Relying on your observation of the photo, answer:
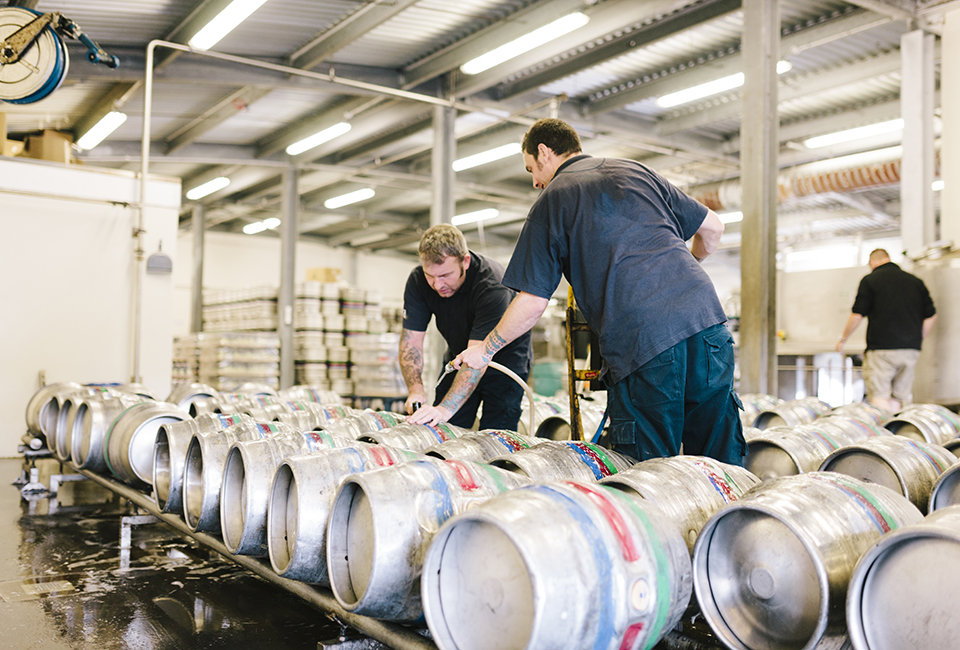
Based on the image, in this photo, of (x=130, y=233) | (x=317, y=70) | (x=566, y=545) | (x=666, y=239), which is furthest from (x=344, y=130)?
(x=566, y=545)

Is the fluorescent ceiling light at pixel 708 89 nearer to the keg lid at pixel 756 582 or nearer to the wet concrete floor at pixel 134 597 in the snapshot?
the wet concrete floor at pixel 134 597

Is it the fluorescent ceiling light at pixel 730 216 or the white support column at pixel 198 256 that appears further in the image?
the white support column at pixel 198 256

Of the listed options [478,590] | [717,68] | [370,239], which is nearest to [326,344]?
[717,68]

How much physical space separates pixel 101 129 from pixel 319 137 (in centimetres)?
302

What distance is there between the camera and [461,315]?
13.8 ft

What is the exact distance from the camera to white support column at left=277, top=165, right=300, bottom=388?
41.8 ft

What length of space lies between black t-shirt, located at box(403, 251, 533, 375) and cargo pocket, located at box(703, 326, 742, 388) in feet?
4.91

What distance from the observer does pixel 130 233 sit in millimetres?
8094

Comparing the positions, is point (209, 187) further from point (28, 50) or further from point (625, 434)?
point (625, 434)

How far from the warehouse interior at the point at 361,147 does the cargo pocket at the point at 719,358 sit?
90 cm

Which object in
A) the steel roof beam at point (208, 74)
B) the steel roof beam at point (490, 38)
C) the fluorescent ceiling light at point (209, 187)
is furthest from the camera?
the fluorescent ceiling light at point (209, 187)

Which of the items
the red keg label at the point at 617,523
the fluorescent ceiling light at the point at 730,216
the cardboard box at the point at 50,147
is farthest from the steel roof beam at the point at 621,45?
the red keg label at the point at 617,523

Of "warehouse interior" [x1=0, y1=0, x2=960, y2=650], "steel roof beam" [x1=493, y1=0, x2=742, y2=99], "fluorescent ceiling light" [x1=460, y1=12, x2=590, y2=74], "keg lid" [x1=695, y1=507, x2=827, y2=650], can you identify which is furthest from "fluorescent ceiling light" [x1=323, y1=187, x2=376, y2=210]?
"keg lid" [x1=695, y1=507, x2=827, y2=650]

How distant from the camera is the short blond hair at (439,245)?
147 inches
